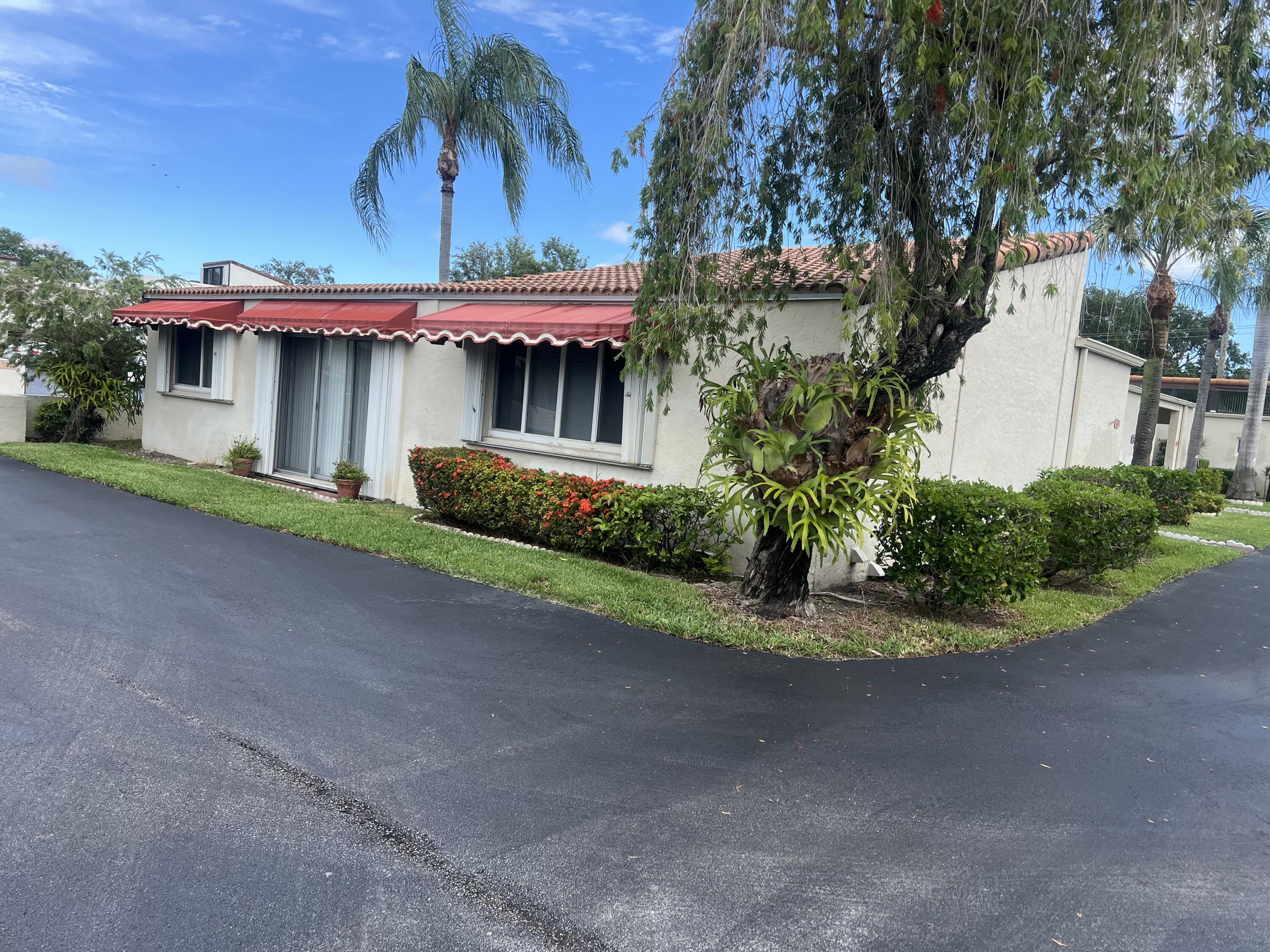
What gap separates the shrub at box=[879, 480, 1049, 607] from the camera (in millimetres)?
7516

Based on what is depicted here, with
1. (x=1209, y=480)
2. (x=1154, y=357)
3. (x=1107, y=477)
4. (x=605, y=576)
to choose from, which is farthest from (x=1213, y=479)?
(x=605, y=576)

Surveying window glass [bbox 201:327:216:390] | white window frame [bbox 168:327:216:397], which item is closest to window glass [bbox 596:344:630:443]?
white window frame [bbox 168:327:216:397]

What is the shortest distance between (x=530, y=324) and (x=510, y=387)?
1.71 m

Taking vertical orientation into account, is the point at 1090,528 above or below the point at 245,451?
above

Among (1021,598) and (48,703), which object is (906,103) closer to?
(1021,598)

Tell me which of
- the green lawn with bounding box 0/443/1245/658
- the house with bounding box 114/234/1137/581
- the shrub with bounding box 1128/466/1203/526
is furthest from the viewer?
the shrub with bounding box 1128/466/1203/526

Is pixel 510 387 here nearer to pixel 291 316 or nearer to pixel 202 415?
pixel 291 316

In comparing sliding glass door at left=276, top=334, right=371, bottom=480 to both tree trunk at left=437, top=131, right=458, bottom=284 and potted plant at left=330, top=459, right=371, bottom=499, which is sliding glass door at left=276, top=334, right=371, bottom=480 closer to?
potted plant at left=330, top=459, right=371, bottom=499

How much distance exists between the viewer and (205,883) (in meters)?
3.07

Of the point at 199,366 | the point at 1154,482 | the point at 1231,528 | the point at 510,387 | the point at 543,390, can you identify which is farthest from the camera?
the point at 1231,528

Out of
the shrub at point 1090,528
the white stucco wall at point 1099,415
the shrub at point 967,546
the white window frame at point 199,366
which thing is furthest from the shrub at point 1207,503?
the white window frame at point 199,366

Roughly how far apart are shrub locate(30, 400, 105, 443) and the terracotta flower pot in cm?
802

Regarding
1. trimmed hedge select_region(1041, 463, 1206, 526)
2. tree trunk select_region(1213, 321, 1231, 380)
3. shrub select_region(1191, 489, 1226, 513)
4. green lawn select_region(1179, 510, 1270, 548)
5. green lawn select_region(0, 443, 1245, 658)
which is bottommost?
green lawn select_region(0, 443, 1245, 658)

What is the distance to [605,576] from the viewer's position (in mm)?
8375
